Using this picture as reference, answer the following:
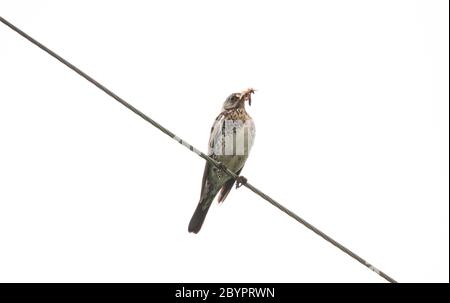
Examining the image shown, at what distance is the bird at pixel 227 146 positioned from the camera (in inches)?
417

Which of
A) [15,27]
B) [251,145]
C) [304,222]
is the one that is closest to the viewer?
[15,27]

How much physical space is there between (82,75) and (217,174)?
4657 mm

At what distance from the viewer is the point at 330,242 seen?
6.52m

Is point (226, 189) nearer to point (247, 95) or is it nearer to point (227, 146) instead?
point (227, 146)

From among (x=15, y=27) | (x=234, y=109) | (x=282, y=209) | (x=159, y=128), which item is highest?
(x=234, y=109)

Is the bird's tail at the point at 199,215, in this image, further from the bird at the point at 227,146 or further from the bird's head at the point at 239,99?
the bird's head at the point at 239,99

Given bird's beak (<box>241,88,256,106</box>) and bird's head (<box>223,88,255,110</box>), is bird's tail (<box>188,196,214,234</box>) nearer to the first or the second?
bird's head (<box>223,88,255,110</box>)

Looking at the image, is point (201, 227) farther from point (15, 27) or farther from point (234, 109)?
point (15, 27)

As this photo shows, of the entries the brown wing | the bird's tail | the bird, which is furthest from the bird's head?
the bird's tail

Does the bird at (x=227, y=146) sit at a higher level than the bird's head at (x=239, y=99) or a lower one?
lower

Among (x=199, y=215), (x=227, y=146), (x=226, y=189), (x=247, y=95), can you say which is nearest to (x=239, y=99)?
(x=247, y=95)

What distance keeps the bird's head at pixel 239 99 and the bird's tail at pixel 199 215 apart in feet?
4.16

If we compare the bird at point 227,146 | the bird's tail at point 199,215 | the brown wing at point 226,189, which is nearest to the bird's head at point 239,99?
the bird at point 227,146

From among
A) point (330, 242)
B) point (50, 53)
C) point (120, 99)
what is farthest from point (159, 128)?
point (330, 242)
